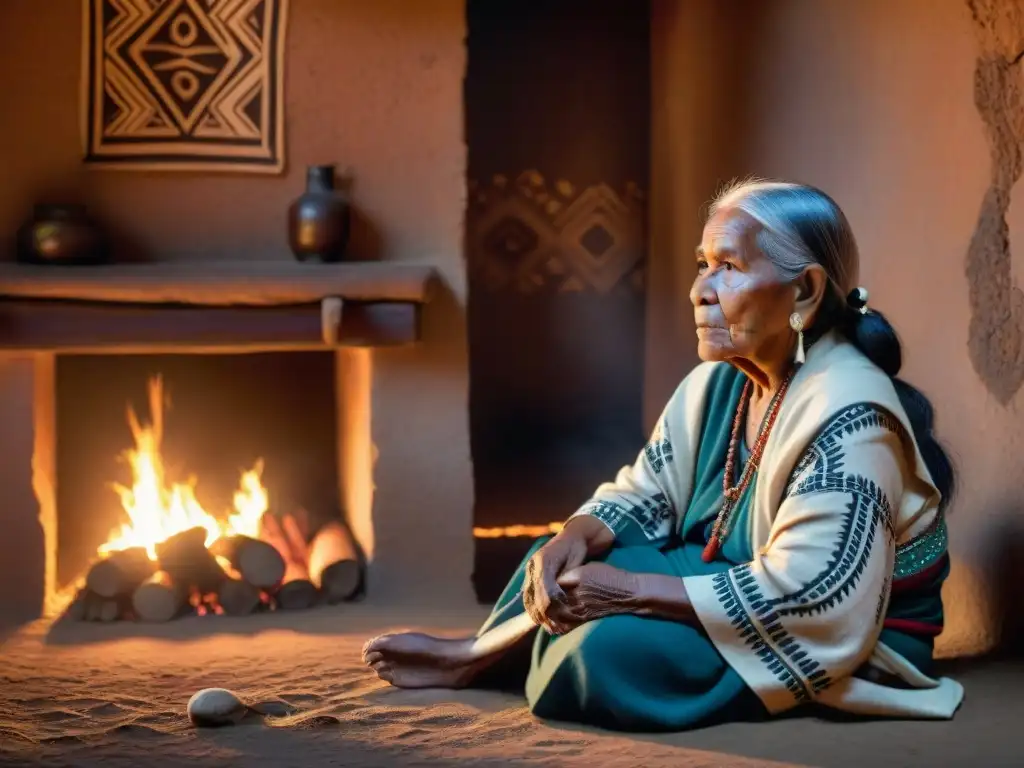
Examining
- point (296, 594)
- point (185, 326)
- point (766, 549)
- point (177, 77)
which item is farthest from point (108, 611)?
point (766, 549)

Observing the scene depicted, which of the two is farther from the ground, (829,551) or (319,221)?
(319,221)

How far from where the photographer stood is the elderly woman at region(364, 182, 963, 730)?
2.53 meters

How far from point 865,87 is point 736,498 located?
1617 mm

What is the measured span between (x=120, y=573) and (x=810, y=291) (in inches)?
91.9

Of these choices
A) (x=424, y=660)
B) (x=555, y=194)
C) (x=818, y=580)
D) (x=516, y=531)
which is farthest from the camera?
(x=555, y=194)

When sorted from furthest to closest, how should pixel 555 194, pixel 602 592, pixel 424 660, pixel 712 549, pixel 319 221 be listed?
pixel 555 194, pixel 319 221, pixel 424 660, pixel 712 549, pixel 602 592

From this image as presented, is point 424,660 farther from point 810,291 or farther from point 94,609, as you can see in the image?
point 94,609

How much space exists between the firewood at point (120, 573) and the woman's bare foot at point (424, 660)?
46.6 inches

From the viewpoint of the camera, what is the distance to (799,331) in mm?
2713

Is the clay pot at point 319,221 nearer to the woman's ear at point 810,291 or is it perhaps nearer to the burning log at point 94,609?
the burning log at point 94,609

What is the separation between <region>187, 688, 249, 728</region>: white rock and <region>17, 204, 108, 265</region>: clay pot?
1.67 metres

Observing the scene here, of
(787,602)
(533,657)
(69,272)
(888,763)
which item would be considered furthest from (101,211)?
(888,763)

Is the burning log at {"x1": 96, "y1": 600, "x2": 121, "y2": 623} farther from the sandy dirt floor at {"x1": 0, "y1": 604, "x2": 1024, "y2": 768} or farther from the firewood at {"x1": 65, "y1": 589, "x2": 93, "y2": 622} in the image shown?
the sandy dirt floor at {"x1": 0, "y1": 604, "x2": 1024, "y2": 768}

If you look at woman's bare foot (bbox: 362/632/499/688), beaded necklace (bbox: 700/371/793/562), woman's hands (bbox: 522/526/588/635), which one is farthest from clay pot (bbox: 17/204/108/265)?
beaded necklace (bbox: 700/371/793/562)
